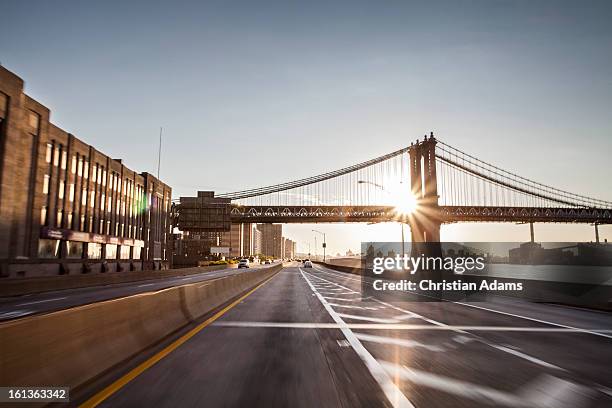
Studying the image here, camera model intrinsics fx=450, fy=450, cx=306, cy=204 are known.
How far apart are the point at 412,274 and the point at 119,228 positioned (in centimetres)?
4260

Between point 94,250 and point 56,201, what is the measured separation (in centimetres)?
1046

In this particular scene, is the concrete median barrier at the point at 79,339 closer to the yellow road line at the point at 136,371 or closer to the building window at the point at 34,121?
the yellow road line at the point at 136,371

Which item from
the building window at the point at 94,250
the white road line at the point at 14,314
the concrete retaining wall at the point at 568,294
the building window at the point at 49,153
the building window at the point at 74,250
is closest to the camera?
the white road line at the point at 14,314

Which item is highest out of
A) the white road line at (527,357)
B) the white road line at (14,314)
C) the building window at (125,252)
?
the building window at (125,252)

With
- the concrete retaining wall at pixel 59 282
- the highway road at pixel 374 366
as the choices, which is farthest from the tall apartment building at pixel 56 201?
the highway road at pixel 374 366

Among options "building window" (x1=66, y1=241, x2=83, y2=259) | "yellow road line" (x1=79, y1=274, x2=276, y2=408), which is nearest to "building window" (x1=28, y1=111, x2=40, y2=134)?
"building window" (x1=66, y1=241, x2=83, y2=259)

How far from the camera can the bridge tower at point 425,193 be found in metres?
33.0

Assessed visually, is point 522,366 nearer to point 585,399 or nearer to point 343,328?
point 585,399

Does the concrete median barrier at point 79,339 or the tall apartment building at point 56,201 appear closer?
the concrete median barrier at point 79,339

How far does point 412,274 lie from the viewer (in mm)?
30484

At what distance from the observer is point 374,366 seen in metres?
6.36

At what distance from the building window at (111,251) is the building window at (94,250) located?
6.74 feet

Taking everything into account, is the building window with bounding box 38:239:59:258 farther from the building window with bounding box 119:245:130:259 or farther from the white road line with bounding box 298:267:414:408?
the white road line with bounding box 298:267:414:408

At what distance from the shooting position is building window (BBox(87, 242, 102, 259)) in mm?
50222
